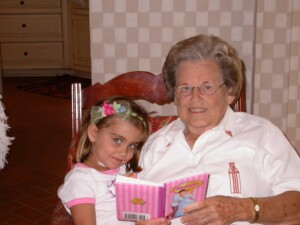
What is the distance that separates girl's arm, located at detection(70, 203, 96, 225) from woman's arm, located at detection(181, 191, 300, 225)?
28 cm

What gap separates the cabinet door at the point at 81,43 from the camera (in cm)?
612

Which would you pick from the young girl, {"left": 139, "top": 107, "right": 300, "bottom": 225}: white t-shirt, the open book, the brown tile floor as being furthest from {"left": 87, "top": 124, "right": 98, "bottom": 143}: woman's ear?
the brown tile floor

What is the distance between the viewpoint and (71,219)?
161cm

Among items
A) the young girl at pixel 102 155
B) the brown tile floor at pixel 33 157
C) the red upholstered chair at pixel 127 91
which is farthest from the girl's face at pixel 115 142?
the brown tile floor at pixel 33 157

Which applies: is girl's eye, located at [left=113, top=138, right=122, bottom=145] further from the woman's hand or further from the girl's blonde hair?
the woman's hand

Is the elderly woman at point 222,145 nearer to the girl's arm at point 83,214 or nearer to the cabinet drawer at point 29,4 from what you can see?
the girl's arm at point 83,214

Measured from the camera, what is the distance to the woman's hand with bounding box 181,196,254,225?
4.72ft

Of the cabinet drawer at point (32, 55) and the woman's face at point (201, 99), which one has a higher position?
the woman's face at point (201, 99)

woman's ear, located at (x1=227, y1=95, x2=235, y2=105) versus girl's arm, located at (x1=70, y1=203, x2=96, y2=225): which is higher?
woman's ear, located at (x1=227, y1=95, x2=235, y2=105)

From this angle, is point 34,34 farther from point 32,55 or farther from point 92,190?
point 92,190

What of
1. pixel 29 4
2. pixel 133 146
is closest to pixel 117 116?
pixel 133 146

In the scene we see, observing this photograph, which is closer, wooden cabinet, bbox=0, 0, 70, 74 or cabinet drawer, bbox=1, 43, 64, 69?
wooden cabinet, bbox=0, 0, 70, 74

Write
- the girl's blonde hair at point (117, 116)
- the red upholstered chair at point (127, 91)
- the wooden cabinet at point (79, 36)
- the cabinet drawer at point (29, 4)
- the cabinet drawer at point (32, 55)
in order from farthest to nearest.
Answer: the cabinet drawer at point (32, 55) < the cabinet drawer at point (29, 4) < the wooden cabinet at point (79, 36) < the red upholstered chair at point (127, 91) < the girl's blonde hair at point (117, 116)

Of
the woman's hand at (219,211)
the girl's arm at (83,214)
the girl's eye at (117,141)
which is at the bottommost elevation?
the girl's arm at (83,214)
